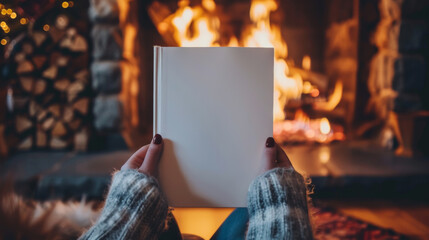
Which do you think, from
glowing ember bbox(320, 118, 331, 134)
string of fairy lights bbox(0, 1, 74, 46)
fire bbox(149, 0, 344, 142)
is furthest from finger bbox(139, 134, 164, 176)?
glowing ember bbox(320, 118, 331, 134)

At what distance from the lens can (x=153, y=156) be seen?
67 centimetres

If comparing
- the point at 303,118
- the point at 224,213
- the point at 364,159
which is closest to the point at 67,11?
the point at 224,213

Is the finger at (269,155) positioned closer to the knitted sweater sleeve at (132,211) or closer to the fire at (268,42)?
the knitted sweater sleeve at (132,211)

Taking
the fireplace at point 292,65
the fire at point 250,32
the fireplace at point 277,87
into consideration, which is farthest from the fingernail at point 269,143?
the fire at point 250,32

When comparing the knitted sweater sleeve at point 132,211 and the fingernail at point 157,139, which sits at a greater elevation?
the fingernail at point 157,139

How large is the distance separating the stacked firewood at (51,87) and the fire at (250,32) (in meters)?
0.57

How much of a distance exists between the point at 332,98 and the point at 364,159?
2.34ft

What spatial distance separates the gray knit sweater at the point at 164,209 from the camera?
23.6 inches

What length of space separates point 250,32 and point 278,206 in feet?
6.39

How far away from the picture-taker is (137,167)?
693mm

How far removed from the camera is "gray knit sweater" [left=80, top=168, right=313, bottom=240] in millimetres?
600

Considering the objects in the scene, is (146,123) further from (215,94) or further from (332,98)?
(215,94)

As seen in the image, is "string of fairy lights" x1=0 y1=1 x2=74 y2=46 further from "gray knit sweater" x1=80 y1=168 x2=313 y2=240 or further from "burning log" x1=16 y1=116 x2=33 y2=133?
"gray knit sweater" x1=80 y1=168 x2=313 y2=240

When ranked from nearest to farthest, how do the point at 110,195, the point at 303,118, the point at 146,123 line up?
the point at 110,195, the point at 303,118, the point at 146,123
